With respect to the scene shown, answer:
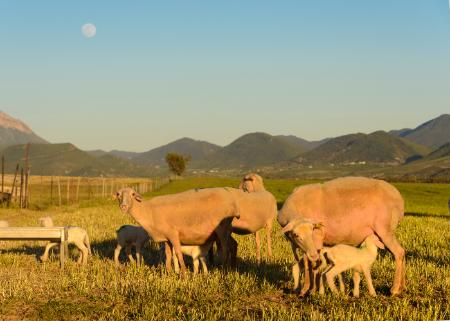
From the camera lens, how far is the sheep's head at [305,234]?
9188 millimetres

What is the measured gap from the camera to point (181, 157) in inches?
5256

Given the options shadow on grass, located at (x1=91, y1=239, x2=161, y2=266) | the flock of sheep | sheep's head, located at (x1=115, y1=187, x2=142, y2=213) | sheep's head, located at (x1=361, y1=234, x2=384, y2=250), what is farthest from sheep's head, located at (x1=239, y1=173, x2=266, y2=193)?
sheep's head, located at (x1=361, y1=234, x2=384, y2=250)

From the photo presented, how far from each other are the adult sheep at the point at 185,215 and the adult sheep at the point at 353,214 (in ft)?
9.11

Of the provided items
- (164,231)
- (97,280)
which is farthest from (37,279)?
(164,231)

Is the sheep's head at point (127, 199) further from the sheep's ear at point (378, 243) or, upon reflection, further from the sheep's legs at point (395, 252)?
the sheep's legs at point (395, 252)

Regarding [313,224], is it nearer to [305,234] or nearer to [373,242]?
[305,234]

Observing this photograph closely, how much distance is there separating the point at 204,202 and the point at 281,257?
3443 mm

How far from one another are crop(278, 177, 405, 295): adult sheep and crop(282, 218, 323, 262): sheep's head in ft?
1.89

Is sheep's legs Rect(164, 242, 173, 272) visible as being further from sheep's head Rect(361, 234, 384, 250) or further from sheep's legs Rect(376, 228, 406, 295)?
sheep's legs Rect(376, 228, 406, 295)

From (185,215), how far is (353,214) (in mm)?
4461

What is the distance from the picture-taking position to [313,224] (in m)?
9.32

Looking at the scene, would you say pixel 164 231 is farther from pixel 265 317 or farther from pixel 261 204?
pixel 265 317

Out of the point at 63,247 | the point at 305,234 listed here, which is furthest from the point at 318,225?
the point at 63,247

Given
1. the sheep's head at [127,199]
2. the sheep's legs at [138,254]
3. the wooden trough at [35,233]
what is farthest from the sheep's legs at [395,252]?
the wooden trough at [35,233]
